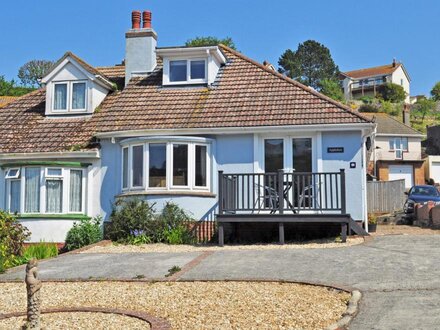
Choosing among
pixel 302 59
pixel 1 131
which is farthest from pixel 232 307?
pixel 302 59

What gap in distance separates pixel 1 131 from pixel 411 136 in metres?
41.6

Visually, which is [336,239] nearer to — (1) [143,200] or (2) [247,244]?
(2) [247,244]

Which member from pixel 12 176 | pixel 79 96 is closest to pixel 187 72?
pixel 79 96

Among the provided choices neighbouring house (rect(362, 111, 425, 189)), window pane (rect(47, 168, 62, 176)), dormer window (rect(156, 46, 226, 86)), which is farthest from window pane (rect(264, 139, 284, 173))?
neighbouring house (rect(362, 111, 425, 189))

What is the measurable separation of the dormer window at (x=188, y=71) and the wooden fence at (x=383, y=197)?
41.6 ft

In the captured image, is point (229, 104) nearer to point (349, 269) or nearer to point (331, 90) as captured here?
point (349, 269)

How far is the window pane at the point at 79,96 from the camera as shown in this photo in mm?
19250

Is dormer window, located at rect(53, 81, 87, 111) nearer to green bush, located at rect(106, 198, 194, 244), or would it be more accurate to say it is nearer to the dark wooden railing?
green bush, located at rect(106, 198, 194, 244)

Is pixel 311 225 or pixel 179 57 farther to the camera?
pixel 179 57

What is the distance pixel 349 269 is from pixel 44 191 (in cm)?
1056

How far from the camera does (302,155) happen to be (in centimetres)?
1673

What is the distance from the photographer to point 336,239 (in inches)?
585

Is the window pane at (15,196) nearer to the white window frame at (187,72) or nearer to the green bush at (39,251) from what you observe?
the green bush at (39,251)

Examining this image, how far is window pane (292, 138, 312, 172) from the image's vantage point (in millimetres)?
16641
